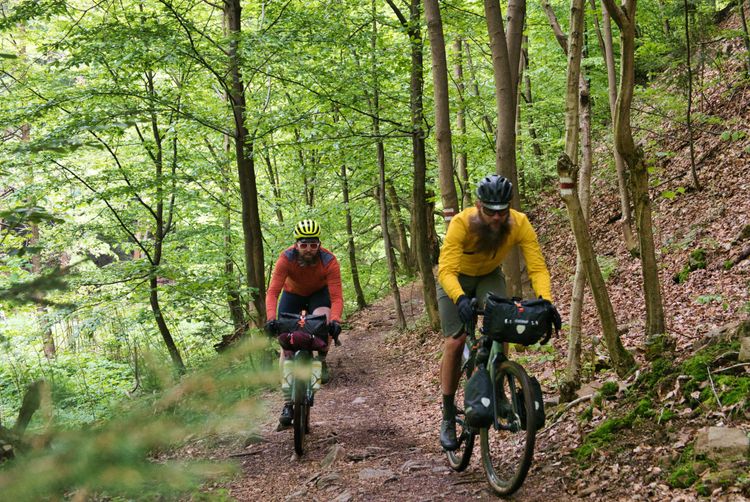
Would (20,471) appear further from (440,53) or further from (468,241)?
(440,53)

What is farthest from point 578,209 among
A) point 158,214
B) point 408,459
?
point 158,214

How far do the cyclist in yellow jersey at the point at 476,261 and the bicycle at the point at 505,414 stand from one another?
139 millimetres

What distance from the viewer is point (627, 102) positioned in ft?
16.8

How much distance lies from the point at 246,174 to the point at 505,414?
7.59 metres

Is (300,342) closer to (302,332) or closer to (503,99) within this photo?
(302,332)

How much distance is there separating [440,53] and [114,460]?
933 cm

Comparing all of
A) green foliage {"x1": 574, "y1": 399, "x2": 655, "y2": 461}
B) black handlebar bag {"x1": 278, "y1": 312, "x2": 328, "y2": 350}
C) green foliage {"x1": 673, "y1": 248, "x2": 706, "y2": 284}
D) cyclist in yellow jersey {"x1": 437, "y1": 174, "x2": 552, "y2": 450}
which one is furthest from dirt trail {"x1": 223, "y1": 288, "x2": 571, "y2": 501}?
green foliage {"x1": 673, "y1": 248, "x2": 706, "y2": 284}

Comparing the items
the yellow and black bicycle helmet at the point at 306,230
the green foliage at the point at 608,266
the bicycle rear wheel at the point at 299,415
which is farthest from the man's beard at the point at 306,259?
the green foliage at the point at 608,266

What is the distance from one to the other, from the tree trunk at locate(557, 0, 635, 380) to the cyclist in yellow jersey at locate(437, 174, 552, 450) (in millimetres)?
552

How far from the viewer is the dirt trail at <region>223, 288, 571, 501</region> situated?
184 inches

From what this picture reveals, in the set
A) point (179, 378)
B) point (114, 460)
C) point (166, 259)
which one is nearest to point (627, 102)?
point (179, 378)

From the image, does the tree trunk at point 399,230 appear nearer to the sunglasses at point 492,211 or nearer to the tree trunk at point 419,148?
the tree trunk at point 419,148

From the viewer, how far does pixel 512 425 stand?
414cm

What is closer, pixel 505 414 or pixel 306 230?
pixel 505 414
